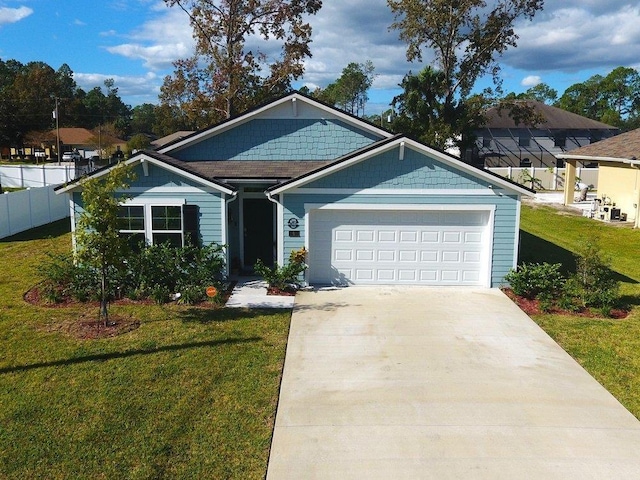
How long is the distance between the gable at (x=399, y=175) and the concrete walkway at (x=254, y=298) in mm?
2853

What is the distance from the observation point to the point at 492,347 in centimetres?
998

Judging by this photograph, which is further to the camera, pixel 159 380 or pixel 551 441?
pixel 159 380

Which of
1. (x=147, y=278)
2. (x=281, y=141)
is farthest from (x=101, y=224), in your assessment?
(x=281, y=141)

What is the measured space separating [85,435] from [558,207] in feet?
94.1

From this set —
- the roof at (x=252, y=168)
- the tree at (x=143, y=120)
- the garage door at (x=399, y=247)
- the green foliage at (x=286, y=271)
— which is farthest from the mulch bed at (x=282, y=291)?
the tree at (x=143, y=120)

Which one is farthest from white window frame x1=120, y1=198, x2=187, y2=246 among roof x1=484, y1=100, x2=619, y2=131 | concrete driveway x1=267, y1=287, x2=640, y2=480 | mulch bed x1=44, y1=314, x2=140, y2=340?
roof x1=484, y1=100, x2=619, y2=131

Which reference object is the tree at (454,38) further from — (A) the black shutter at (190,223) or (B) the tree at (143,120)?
(B) the tree at (143,120)

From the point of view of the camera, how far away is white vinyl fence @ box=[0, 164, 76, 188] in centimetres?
3575

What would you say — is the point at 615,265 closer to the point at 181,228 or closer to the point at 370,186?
the point at 370,186

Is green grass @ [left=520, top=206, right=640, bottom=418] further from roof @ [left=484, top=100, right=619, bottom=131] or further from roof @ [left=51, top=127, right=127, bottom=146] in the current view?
roof @ [left=51, top=127, right=127, bottom=146]

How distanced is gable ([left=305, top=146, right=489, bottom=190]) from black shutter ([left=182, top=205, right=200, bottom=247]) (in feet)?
9.64

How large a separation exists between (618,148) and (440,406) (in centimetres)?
2344

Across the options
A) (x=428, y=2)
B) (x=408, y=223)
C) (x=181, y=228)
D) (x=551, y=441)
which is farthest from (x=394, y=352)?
(x=428, y=2)

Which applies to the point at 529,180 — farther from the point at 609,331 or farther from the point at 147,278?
the point at 147,278
